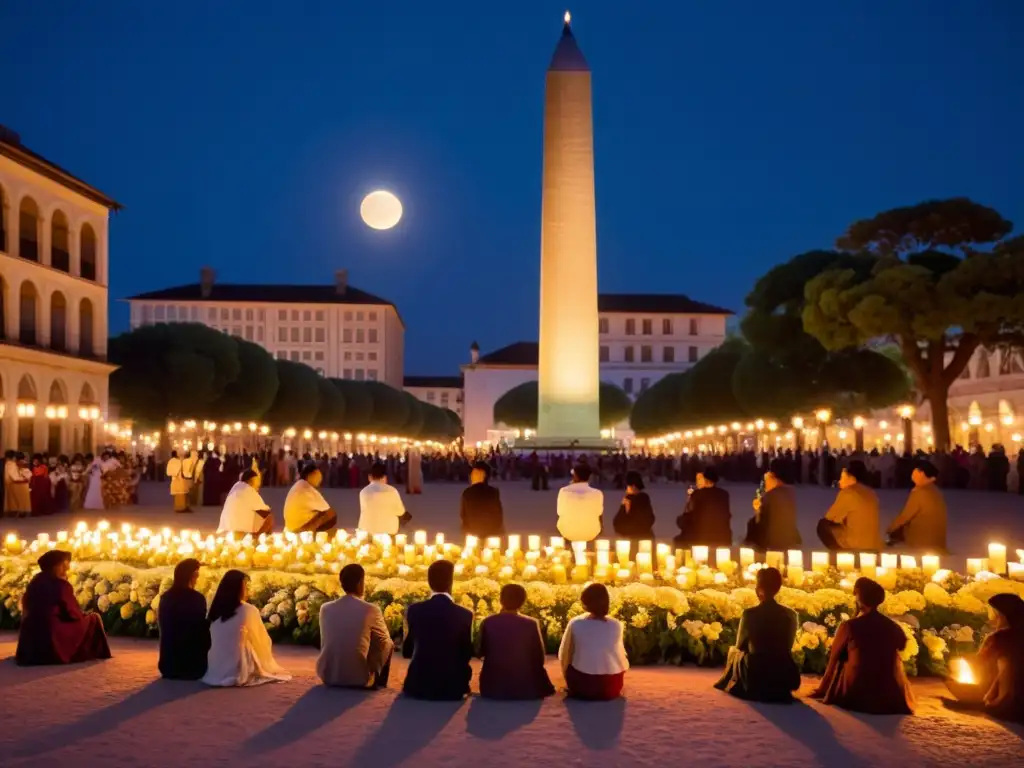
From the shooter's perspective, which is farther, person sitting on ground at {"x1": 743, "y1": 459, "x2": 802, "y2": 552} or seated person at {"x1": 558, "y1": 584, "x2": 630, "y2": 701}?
person sitting on ground at {"x1": 743, "y1": 459, "x2": 802, "y2": 552}

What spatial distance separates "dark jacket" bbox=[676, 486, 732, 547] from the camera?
12070mm

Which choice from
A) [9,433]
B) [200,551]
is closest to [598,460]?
[9,433]

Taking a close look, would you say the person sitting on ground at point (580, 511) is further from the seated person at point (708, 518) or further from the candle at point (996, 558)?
the candle at point (996, 558)

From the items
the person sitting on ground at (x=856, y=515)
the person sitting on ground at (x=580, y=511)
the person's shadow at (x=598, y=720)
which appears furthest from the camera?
the person sitting on ground at (x=580, y=511)

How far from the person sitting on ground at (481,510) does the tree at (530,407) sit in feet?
233

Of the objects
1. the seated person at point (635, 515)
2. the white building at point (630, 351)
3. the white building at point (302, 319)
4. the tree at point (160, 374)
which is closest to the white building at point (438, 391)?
the white building at point (302, 319)

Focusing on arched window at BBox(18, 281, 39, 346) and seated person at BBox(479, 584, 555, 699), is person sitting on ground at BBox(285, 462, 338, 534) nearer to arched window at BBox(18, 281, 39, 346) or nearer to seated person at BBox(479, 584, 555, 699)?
seated person at BBox(479, 584, 555, 699)

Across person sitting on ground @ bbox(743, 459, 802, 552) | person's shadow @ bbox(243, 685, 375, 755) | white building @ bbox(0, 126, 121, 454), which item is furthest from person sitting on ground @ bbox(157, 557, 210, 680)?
white building @ bbox(0, 126, 121, 454)

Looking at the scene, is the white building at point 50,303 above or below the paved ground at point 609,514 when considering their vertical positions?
above

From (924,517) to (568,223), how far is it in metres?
21.5

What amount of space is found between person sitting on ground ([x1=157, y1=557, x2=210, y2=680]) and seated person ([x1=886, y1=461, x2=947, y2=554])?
736cm

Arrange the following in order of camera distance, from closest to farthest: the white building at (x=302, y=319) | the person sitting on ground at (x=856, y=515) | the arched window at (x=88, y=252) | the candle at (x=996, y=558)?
the candle at (x=996, y=558), the person sitting on ground at (x=856, y=515), the arched window at (x=88, y=252), the white building at (x=302, y=319)

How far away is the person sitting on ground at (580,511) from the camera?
1205cm

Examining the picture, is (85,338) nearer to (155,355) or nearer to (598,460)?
(155,355)
